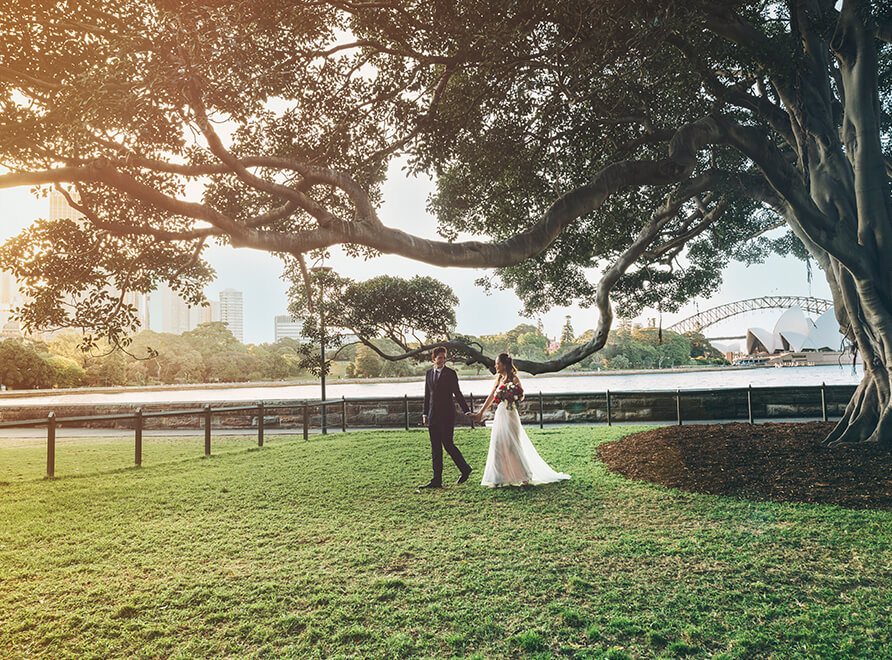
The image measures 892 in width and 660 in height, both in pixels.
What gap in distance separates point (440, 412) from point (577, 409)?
1177 centimetres

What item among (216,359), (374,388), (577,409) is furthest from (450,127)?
(216,359)

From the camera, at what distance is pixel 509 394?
23.0 feet

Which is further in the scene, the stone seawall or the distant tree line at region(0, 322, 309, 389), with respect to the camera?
the distant tree line at region(0, 322, 309, 389)

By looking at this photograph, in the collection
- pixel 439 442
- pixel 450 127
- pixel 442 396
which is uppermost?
pixel 450 127

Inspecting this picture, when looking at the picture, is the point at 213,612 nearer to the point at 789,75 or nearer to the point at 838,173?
the point at 789,75

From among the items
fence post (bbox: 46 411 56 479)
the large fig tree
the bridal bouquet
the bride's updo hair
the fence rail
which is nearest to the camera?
the large fig tree

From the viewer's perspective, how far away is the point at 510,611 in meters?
3.12

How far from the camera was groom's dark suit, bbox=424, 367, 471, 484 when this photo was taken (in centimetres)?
684

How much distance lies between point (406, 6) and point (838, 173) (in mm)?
6989

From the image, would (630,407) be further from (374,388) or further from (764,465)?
(374,388)

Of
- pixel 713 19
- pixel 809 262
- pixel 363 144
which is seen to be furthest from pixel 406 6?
pixel 809 262

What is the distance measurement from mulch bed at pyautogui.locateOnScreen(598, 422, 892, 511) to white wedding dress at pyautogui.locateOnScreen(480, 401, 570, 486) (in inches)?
59.8

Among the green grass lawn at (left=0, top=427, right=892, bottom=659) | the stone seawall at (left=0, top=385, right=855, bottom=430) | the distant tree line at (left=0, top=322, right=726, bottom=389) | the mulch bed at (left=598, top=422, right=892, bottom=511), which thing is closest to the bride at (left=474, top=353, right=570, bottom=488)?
the green grass lawn at (left=0, top=427, right=892, bottom=659)

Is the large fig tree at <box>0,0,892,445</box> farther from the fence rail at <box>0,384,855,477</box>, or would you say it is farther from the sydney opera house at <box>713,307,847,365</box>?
the sydney opera house at <box>713,307,847,365</box>
